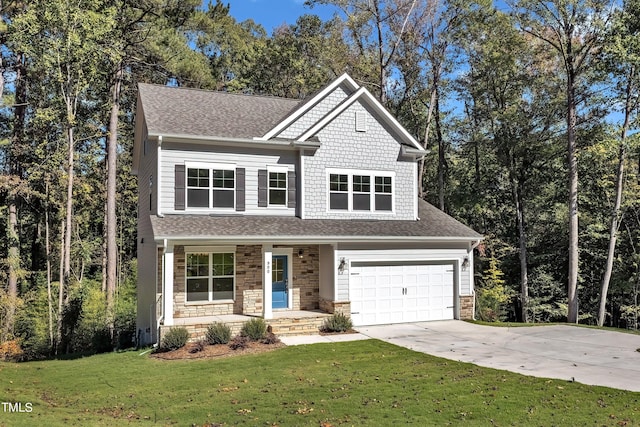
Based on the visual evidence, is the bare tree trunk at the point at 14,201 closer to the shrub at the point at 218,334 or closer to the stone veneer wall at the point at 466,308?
the shrub at the point at 218,334

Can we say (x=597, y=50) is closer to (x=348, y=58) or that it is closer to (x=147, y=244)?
(x=348, y=58)

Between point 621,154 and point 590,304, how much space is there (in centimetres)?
1012

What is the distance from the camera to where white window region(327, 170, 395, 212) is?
17.8m

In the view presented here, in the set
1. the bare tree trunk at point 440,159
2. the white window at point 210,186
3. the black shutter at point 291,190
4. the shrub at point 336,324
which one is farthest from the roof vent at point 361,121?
the bare tree trunk at point 440,159

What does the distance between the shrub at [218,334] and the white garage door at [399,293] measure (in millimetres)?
4517

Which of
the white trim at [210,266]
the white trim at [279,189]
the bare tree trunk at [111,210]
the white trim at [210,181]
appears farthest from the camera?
the bare tree trunk at [111,210]

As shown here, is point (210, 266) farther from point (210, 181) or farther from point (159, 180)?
point (159, 180)

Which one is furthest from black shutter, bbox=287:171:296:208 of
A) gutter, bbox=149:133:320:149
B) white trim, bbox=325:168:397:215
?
white trim, bbox=325:168:397:215

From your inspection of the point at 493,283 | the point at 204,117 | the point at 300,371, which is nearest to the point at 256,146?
the point at 204,117

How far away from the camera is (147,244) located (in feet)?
57.3

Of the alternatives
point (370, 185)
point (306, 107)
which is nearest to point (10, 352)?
Answer: point (306, 107)

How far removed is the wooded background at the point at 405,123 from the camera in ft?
67.2

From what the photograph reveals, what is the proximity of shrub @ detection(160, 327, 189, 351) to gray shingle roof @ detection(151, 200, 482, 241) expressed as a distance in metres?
2.61

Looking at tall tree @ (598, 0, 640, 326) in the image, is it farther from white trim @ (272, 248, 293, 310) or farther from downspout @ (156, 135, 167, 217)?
downspout @ (156, 135, 167, 217)
